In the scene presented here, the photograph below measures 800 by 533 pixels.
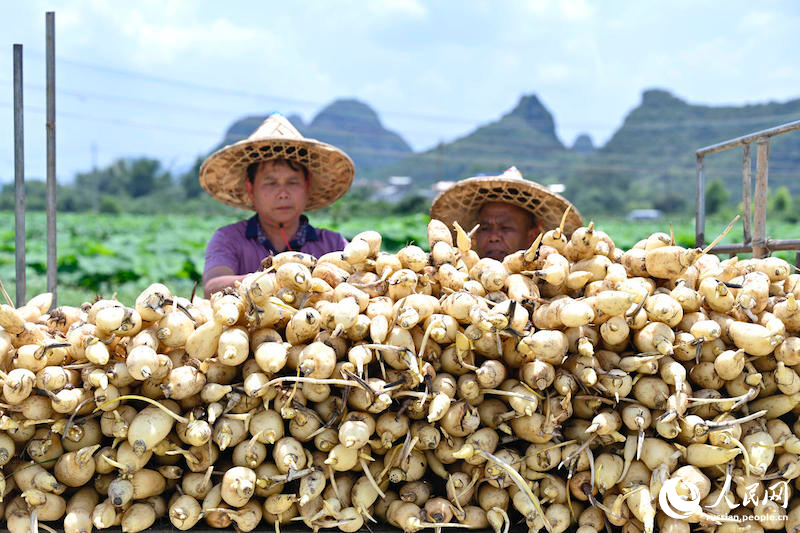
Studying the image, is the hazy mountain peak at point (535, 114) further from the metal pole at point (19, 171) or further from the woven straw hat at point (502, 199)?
the metal pole at point (19, 171)

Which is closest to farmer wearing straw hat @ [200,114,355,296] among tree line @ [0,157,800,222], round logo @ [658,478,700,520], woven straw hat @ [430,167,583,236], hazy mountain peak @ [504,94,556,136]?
woven straw hat @ [430,167,583,236]

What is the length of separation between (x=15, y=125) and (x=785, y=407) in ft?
10.7

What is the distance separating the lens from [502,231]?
3.04 metres

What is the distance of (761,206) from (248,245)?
2562 millimetres

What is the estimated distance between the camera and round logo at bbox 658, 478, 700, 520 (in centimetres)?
170

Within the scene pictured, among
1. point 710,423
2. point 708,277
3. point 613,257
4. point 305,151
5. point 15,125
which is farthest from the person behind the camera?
point 305,151

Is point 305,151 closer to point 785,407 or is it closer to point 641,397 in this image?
point 641,397

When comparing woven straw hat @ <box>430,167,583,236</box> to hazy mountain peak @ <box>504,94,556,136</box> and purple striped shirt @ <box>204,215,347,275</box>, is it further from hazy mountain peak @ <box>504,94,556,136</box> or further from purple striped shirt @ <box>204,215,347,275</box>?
hazy mountain peak @ <box>504,94,556,136</box>

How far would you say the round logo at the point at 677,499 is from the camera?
5.57ft

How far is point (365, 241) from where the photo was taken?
79.5 inches

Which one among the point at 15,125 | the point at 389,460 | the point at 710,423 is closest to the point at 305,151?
the point at 15,125

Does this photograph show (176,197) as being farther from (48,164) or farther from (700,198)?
(700,198)

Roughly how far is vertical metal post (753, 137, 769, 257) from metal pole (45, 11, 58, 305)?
3.27 meters

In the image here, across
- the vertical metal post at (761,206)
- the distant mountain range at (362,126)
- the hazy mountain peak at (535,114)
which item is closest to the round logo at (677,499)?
the vertical metal post at (761,206)
